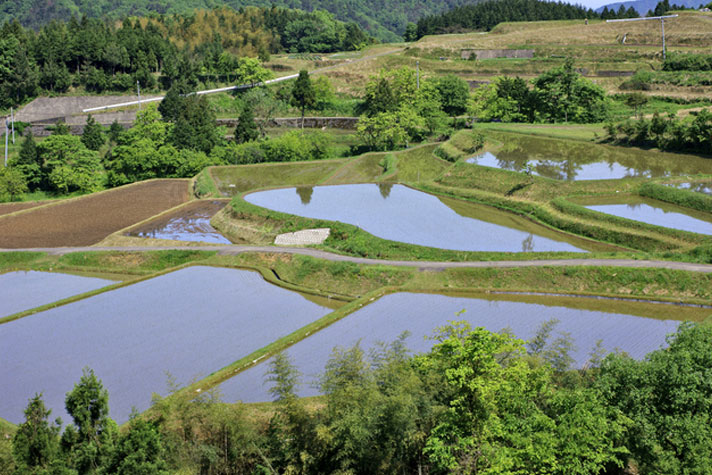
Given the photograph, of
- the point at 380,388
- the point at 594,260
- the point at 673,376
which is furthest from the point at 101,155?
the point at 673,376

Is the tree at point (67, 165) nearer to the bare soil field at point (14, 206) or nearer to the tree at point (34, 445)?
the bare soil field at point (14, 206)

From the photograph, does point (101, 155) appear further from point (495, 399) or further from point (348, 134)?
point (495, 399)

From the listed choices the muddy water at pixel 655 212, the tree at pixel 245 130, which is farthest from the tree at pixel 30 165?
the muddy water at pixel 655 212

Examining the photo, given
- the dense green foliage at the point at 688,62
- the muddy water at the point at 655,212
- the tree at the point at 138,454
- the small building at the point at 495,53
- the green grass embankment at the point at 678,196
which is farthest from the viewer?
the small building at the point at 495,53

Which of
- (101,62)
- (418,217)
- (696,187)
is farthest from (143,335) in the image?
(101,62)

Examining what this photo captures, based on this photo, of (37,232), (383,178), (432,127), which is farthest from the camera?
(432,127)

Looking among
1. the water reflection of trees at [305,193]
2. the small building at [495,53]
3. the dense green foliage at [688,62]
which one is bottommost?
the water reflection of trees at [305,193]

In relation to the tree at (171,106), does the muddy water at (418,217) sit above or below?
below
